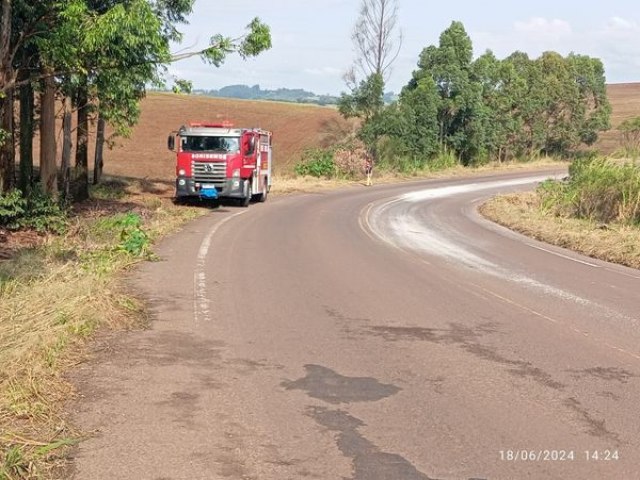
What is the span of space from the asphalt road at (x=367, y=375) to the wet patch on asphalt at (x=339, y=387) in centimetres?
2

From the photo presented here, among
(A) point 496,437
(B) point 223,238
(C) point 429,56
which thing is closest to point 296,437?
(A) point 496,437

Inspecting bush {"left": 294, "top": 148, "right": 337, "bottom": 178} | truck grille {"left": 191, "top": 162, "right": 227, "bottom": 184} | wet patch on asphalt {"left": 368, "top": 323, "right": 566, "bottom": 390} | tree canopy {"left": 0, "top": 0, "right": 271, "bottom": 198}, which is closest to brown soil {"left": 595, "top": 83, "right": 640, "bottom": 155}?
bush {"left": 294, "top": 148, "right": 337, "bottom": 178}

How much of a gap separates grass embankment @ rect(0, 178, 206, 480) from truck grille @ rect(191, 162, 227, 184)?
29.0 ft

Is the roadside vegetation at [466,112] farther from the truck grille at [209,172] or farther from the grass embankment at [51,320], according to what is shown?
the grass embankment at [51,320]

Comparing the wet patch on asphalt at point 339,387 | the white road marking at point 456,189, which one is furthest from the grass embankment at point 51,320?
the white road marking at point 456,189

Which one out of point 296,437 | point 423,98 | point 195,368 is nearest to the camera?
point 296,437

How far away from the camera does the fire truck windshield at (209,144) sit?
26.3 metres

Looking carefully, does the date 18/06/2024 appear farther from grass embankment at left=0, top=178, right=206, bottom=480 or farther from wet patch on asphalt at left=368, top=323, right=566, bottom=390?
grass embankment at left=0, top=178, right=206, bottom=480

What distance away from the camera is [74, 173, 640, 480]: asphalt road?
15.9 ft

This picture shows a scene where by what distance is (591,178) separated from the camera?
2202 centimetres

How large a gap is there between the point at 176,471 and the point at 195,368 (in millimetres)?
2269

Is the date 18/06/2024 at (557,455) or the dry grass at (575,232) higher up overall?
the date 18/06/2024 at (557,455)

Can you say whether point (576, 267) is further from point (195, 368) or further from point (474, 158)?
point (474, 158)

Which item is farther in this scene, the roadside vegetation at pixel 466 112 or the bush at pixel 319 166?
the roadside vegetation at pixel 466 112
